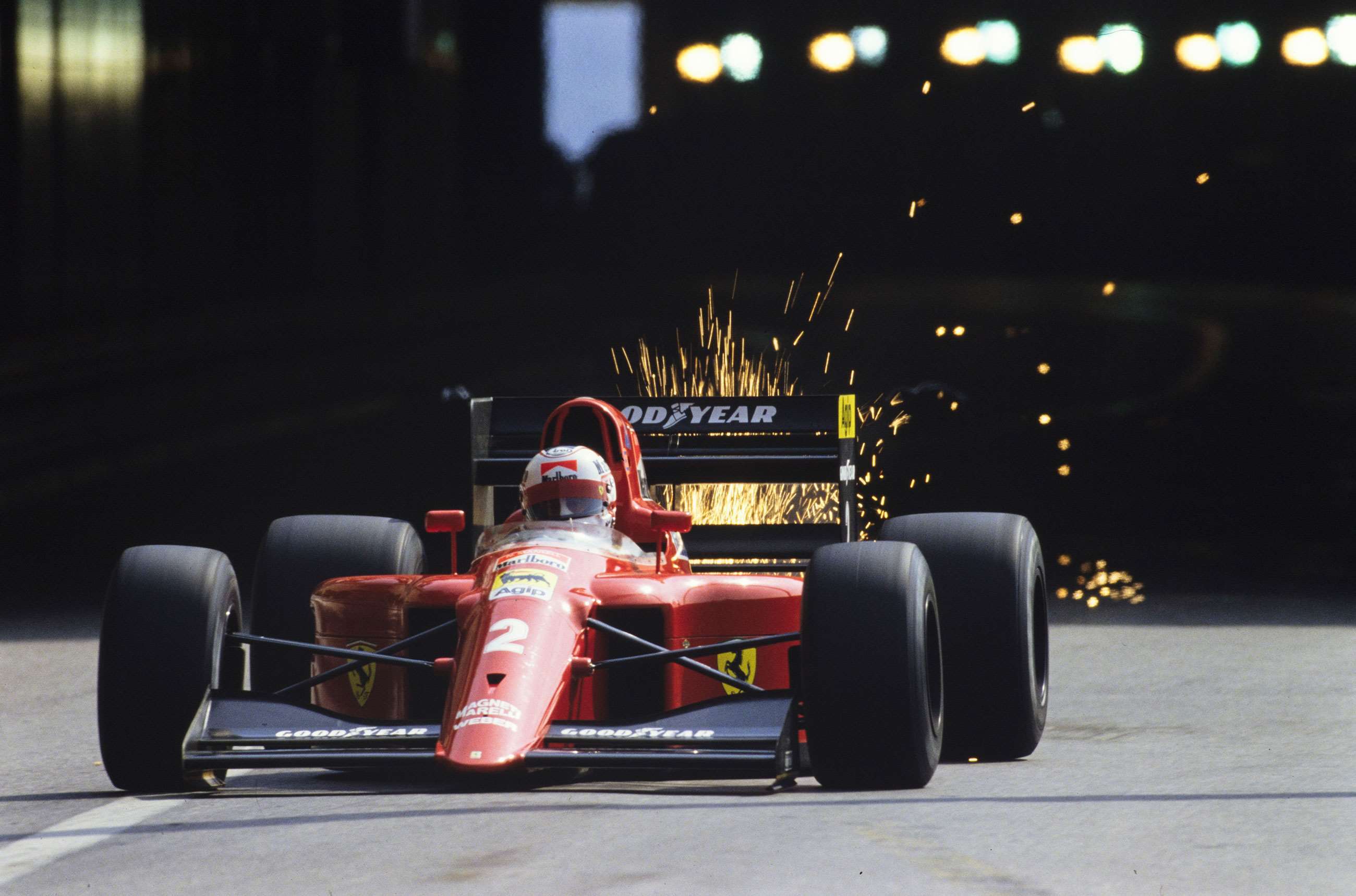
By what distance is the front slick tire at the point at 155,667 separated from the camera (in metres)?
6.40

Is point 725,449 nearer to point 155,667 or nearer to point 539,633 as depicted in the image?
point 539,633

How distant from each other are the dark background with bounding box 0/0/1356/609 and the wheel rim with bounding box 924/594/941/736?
9.00m

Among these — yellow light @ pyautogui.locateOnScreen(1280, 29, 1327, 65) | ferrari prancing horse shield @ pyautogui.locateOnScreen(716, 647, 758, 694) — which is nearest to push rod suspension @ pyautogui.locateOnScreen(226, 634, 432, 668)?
ferrari prancing horse shield @ pyautogui.locateOnScreen(716, 647, 758, 694)

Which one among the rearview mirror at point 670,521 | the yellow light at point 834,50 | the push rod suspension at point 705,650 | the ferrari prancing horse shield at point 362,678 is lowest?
the ferrari prancing horse shield at point 362,678

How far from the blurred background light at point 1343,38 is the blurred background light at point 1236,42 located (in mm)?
917

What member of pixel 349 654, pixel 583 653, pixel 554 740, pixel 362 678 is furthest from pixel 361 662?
pixel 554 740

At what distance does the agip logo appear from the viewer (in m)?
6.59

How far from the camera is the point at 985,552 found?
743cm

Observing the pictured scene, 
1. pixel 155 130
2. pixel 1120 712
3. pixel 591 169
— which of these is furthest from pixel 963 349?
pixel 1120 712

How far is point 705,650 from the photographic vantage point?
21.0 ft

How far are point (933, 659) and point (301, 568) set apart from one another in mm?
2630

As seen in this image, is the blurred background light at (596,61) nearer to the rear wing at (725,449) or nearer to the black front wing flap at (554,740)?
the rear wing at (725,449)

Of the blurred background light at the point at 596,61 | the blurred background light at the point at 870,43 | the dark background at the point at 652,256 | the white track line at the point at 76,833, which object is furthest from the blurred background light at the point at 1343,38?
the white track line at the point at 76,833

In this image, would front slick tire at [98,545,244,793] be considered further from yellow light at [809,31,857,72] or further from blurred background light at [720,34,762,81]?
yellow light at [809,31,857,72]
